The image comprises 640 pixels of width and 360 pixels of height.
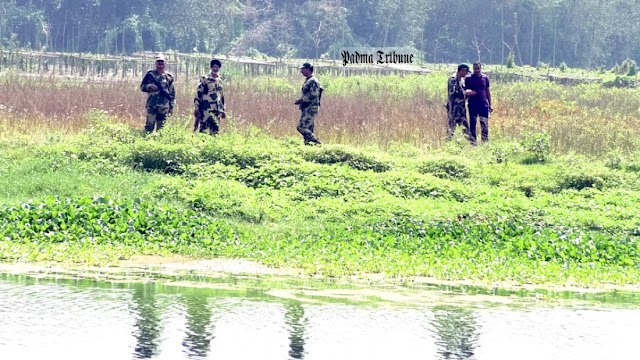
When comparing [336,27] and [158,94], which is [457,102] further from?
[336,27]

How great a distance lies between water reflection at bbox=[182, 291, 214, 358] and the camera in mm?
8242

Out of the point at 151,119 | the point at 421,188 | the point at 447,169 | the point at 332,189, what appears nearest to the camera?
the point at 332,189

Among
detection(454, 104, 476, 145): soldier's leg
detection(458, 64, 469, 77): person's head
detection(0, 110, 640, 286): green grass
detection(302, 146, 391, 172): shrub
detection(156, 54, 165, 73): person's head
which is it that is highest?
detection(458, 64, 469, 77): person's head

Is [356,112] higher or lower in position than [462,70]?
lower

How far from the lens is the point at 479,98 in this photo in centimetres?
2003

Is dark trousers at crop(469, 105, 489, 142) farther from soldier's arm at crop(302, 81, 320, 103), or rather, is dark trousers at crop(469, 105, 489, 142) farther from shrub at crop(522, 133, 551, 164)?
soldier's arm at crop(302, 81, 320, 103)

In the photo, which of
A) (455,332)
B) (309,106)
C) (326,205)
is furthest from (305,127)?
(455,332)

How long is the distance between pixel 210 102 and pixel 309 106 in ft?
5.09

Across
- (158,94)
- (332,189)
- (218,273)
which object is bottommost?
(218,273)

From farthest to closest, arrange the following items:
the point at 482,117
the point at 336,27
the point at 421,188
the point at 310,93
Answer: the point at 336,27 < the point at 482,117 < the point at 310,93 < the point at 421,188

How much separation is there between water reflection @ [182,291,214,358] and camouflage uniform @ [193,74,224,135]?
27.9 ft

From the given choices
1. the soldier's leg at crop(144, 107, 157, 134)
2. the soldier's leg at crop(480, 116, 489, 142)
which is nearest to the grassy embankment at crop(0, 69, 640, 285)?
the soldier's leg at crop(480, 116, 489, 142)

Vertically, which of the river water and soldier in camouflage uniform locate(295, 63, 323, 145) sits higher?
soldier in camouflage uniform locate(295, 63, 323, 145)

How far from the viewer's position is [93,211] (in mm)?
12312
